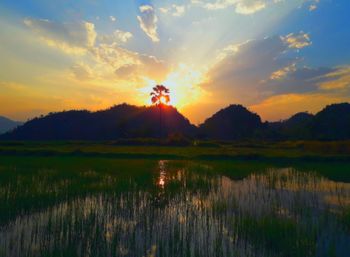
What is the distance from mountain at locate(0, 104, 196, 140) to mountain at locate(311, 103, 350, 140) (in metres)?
51.3

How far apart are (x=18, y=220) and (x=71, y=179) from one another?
7.37m

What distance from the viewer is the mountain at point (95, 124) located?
12450cm

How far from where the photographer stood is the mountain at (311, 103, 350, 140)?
2889 inches

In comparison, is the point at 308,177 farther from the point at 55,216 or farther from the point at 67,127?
the point at 67,127

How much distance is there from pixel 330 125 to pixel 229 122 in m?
54.6

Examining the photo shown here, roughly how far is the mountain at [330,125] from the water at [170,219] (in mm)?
64225

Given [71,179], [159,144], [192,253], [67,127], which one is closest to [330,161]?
[71,179]

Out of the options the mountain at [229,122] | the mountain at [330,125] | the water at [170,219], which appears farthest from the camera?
the mountain at [229,122]

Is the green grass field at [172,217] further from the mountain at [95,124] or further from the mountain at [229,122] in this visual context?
the mountain at [229,122]

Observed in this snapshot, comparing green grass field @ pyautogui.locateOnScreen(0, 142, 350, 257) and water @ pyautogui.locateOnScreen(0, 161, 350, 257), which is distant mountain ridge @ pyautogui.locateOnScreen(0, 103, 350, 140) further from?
water @ pyautogui.locateOnScreen(0, 161, 350, 257)

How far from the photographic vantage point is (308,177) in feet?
60.5

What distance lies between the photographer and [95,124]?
131125 mm

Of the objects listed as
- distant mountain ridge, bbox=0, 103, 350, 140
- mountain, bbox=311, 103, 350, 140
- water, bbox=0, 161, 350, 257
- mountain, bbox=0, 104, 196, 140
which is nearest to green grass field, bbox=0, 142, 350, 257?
water, bbox=0, 161, 350, 257

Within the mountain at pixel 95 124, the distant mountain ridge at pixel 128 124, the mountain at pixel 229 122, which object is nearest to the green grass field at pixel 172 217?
the distant mountain ridge at pixel 128 124
